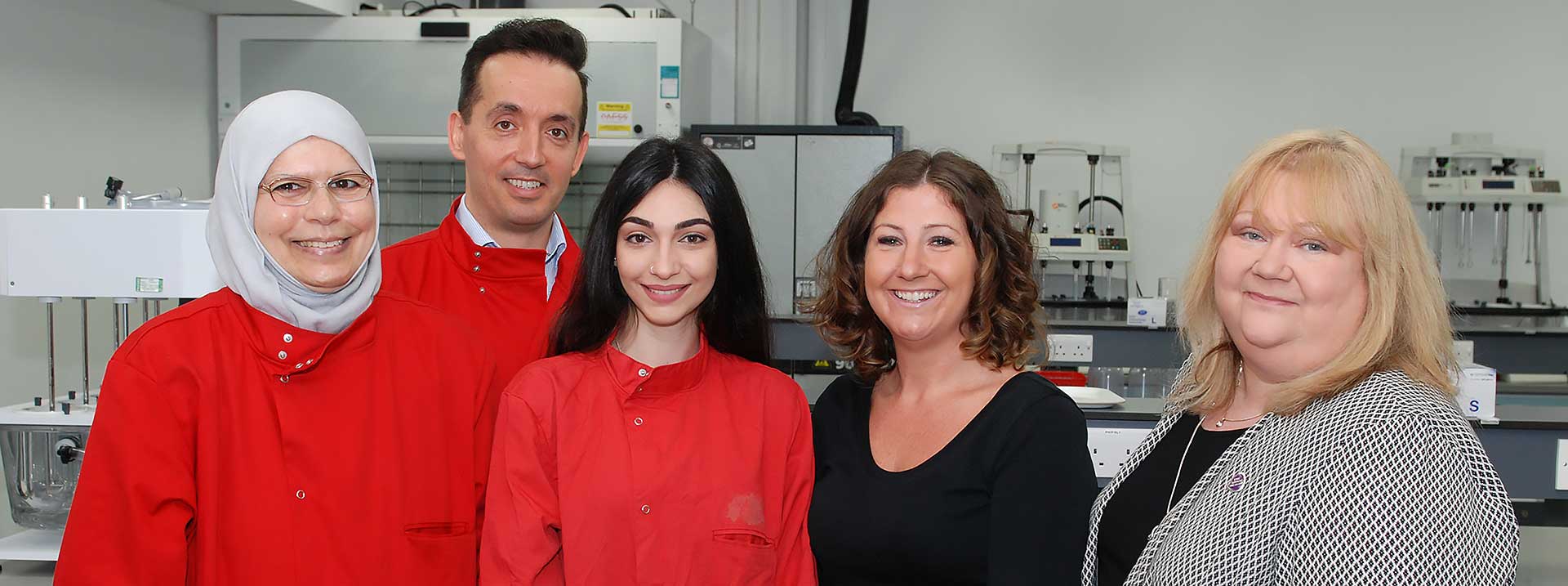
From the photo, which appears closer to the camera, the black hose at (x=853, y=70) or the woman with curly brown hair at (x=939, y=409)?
the woman with curly brown hair at (x=939, y=409)

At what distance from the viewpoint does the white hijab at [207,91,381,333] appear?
4.31 feet

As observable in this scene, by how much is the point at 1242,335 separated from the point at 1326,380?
11cm

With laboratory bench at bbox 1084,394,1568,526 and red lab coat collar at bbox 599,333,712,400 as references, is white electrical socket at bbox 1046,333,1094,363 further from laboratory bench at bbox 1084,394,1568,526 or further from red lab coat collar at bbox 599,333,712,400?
red lab coat collar at bbox 599,333,712,400

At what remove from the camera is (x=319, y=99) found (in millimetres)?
1356

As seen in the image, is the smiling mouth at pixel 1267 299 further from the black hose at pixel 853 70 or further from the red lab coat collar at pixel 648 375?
the black hose at pixel 853 70

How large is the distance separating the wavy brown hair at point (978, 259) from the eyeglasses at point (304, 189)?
653mm

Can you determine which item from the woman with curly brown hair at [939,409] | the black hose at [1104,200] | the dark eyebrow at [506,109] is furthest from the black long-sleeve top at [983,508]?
the black hose at [1104,200]

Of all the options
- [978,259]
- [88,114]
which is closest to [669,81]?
[88,114]

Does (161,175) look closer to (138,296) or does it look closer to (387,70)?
(387,70)

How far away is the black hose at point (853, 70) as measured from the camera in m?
5.43

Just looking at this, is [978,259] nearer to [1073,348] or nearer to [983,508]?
[983,508]

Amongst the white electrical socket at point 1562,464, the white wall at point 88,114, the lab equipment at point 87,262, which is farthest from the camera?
the white wall at point 88,114

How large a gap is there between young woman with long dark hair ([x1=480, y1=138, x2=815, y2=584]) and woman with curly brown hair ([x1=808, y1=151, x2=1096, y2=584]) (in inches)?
3.5

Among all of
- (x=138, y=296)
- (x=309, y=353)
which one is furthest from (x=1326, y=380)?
(x=138, y=296)
